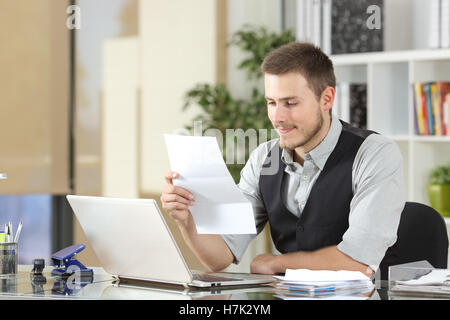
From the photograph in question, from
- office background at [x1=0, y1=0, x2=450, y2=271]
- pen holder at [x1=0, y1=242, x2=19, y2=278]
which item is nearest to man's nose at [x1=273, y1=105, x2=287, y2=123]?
pen holder at [x1=0, y1=242, x2=19, y2=278]

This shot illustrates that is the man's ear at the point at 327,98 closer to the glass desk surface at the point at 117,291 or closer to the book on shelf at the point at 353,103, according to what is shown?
the glass desk surface at the point at 117,291

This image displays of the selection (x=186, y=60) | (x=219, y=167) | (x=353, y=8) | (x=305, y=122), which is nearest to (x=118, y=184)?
(x=186, y=60)

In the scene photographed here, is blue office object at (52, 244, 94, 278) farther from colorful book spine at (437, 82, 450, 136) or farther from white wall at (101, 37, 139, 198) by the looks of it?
white wall at (101, 37, 139, 198)

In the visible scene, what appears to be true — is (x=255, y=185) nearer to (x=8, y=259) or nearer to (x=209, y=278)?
(x=209, y=278)

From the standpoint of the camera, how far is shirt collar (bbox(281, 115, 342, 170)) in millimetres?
2342

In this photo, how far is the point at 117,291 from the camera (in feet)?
5.71

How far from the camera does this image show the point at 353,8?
3926 mm

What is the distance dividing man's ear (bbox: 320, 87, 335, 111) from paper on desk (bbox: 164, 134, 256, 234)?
25.1 inches

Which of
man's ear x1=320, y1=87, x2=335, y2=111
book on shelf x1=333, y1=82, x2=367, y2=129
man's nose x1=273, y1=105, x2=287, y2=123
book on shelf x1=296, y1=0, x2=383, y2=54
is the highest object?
book on shelf x1=296, y1=0, x2=383, y2=54

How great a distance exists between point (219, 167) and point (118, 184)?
309cm

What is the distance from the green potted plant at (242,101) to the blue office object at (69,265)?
2.35 metres

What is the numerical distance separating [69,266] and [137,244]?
1.06ft

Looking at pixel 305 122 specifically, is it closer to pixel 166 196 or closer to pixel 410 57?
pixel 166 196

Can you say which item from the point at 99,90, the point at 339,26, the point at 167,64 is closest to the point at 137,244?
the point at 339,26
